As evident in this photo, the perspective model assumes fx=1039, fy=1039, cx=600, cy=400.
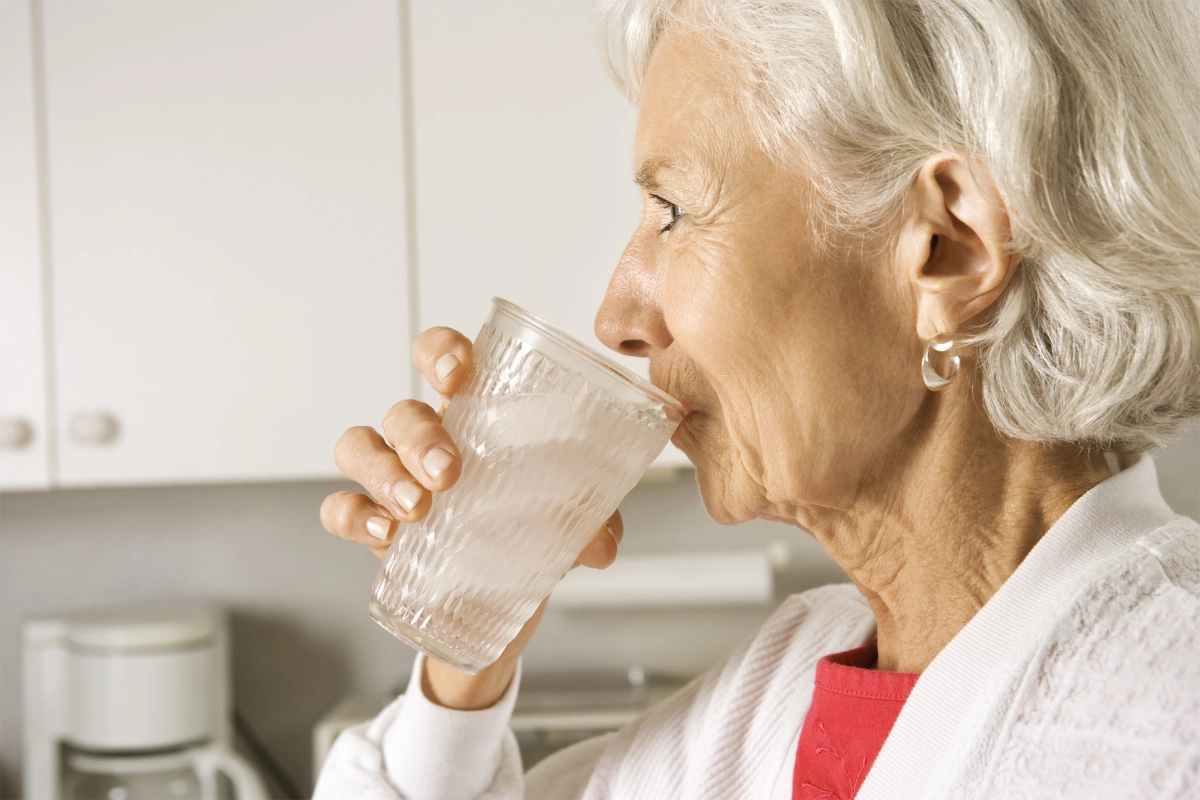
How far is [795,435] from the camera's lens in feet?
2.20

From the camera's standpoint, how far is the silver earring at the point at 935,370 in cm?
64

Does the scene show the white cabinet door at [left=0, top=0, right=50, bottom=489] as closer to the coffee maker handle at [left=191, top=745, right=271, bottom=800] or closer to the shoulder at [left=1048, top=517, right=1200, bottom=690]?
the coffee maker handle at [left=191, top=745, right=271, bottom=800]

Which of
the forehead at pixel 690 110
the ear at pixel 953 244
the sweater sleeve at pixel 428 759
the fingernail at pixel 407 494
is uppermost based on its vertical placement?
the forehead at pixel 690 110

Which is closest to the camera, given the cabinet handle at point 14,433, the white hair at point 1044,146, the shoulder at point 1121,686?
the shoulder at point 1121,686

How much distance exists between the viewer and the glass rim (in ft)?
1.98

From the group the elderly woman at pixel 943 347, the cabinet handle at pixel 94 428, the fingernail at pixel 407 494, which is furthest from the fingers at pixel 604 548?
the cabinet handle at pixel 94 428

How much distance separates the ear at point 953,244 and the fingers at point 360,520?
1.27ft

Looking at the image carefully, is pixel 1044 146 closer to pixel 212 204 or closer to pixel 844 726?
pixel 844 726

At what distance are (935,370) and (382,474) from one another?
371 millimetres

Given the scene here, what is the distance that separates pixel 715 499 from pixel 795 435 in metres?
0.10

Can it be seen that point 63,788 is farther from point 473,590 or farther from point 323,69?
point 473,590

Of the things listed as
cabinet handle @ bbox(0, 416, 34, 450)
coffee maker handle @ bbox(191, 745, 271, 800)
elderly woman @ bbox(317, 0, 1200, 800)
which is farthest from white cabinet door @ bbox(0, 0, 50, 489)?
elderly woman @ bbox(317, 0, 1200, 800)

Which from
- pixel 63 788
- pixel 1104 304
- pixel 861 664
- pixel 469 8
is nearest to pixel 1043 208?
pixel 1104 304

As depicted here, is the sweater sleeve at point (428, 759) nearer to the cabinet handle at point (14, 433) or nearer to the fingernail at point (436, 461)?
the fingernail at point (436, 461)
